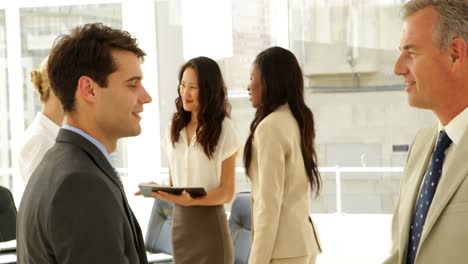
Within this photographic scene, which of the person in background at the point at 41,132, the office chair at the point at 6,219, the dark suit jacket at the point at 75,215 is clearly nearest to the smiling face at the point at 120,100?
the dark suit jacket at the point at 75,215

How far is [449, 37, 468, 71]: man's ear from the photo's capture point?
1.91 metres

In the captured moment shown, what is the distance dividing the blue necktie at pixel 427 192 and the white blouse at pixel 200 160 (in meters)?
2.02

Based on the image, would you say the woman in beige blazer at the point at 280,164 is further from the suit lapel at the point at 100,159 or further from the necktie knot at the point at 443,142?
the suit lapel at the point at 100,159

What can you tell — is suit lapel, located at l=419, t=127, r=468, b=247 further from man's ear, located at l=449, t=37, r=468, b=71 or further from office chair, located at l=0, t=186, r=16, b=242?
office chair, located at l=0, t=186, r=16, b=242

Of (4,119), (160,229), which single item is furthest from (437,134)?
(4,119)

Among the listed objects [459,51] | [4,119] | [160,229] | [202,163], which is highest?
[459,51]

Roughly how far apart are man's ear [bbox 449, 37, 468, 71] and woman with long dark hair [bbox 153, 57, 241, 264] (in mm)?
2067

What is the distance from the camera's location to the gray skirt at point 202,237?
379 centimetres

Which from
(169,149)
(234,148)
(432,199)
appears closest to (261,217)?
(234,148)

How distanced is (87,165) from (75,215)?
129 mm

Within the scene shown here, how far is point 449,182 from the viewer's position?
1.81 m

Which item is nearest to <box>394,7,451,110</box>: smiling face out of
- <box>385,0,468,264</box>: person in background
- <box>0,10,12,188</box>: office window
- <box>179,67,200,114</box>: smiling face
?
<box>385,0,468,264</box>: person in background

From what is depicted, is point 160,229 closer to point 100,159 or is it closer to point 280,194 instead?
point 280,194

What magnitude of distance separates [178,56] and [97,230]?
5.77 metres
